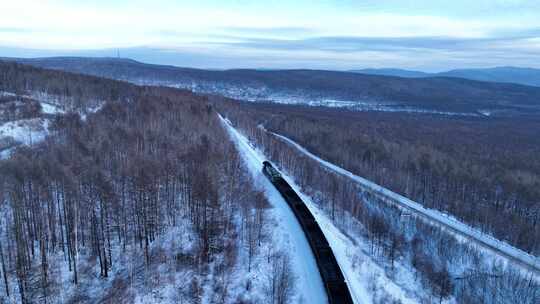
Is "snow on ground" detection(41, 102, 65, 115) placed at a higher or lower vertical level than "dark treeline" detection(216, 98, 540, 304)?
higher

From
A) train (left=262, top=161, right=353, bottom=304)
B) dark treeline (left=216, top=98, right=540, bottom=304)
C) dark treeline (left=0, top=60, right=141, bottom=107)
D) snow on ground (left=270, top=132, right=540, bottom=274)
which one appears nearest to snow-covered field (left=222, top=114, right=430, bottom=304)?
train (left=262, top=161, right=353, bottom=304)

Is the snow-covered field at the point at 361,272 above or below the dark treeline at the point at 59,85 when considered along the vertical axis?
below

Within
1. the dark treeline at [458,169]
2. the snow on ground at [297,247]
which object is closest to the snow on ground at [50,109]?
the snow on ground at [297,247]

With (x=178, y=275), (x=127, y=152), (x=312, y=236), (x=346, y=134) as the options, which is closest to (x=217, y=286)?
(x=178, y=275)

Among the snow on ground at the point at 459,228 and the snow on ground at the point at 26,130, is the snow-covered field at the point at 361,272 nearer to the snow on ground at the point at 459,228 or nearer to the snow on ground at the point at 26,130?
the snow on ground at the point at 459,228

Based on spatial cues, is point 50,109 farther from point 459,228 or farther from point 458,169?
point 458,169

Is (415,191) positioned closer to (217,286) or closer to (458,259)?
(458,259)

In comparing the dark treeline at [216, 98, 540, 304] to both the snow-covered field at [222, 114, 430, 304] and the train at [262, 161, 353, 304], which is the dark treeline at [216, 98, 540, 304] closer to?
the snow-covered field at [222, 114, 430, 304]

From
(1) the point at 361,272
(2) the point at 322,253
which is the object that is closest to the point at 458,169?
(1) the point at 361,272
